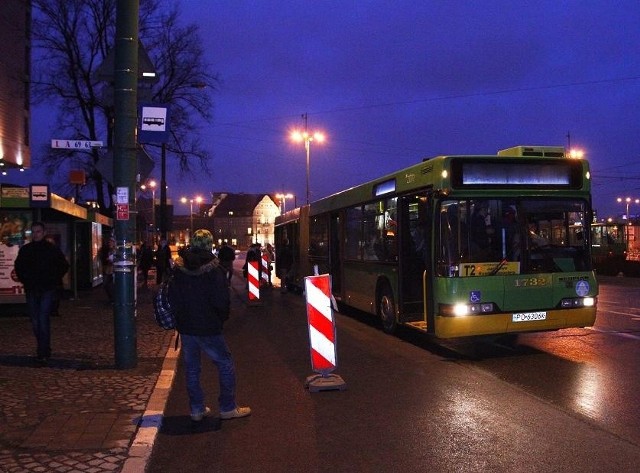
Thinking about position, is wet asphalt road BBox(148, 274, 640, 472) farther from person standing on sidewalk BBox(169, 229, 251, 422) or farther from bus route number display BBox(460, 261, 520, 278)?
bus route number display BBox(460, 261, 520, 278)

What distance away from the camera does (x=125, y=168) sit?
27.2 feet

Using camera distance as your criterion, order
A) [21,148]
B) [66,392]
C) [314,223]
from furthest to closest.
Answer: [21,148] < [314,223] < [66,392]

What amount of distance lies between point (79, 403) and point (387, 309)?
6773mm

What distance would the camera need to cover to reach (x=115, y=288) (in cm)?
819

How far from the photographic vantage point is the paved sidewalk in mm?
5078

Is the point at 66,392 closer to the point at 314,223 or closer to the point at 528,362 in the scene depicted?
the point at 528,362

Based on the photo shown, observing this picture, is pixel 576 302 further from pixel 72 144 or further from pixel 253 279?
pixel 253 279

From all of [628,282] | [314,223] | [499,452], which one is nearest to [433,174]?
[499,452]

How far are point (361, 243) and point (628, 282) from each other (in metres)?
18.9

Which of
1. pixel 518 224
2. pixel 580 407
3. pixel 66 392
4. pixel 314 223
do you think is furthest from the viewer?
pixel 314 223

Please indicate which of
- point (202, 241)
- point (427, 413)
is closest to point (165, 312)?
point (202, 241)

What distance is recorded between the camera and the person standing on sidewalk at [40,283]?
28.3ft

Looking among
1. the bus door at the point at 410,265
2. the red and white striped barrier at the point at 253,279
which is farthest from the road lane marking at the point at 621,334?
the red and white striped barrier at the point at 253,279

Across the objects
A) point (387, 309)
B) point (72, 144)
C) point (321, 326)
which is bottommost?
point (387, 309)
